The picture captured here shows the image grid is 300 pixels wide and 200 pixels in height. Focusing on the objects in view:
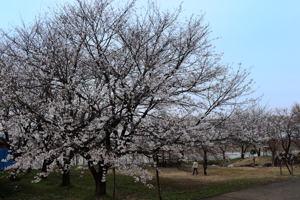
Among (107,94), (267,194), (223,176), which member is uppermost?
(107,94)

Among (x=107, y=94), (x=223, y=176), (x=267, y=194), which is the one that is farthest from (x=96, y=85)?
(x=223, y=176)

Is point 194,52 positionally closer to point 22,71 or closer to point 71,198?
point 22,71

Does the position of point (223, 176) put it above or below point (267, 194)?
below

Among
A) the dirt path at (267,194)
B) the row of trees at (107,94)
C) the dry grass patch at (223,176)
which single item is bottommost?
the dry grass patch at (223,176)

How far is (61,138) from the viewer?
7.40 meters

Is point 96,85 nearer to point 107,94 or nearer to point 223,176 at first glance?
point 107,94

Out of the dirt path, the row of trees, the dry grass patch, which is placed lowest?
the dry grass patch

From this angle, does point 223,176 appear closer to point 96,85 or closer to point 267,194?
point 267,194

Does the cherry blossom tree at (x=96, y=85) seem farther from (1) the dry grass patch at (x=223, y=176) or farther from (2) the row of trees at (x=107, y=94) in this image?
(1) the dry grass patch at (x=223, y=176)

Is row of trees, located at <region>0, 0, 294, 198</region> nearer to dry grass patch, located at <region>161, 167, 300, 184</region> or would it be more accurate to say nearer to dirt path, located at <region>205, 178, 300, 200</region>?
dirt path, located at <region>205, 178, 300, 200</region>

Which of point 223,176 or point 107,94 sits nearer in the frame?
point 107,94

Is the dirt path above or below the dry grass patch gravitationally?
above

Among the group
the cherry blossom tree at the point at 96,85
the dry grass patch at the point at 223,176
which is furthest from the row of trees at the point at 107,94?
the dry grass patch at the point at 223,176

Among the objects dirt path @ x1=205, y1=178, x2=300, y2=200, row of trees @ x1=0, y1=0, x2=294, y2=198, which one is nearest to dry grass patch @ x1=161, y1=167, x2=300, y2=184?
dirt path @ x1=205, y1=178, x2=300, y2=200
